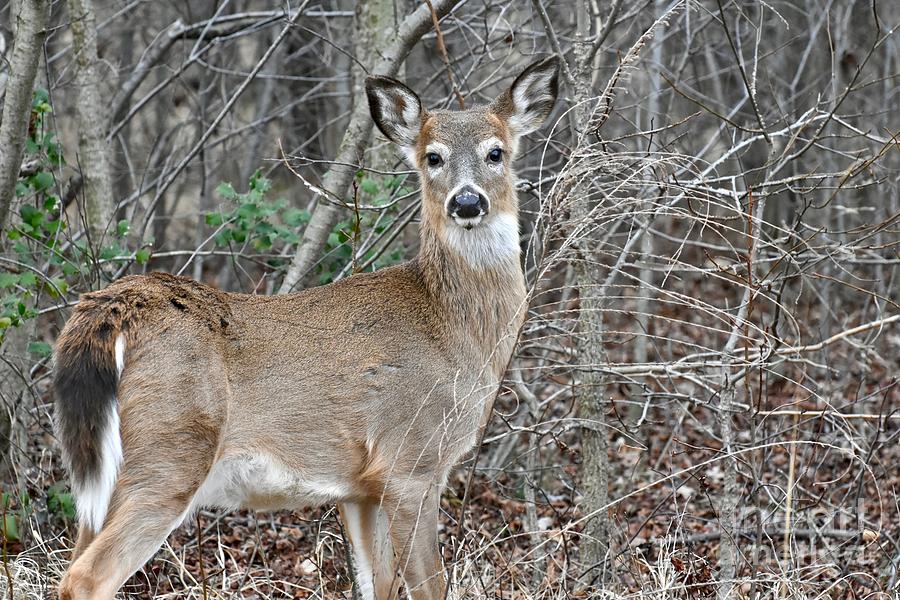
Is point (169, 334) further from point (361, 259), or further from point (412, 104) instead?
point (361, 259)

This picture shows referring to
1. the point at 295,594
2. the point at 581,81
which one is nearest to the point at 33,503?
the point at 295,594

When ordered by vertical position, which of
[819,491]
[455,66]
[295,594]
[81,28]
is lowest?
[819,491]

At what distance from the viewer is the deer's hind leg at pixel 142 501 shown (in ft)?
14.4

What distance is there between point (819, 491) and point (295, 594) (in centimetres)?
367

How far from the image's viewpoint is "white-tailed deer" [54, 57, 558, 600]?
4477 mm

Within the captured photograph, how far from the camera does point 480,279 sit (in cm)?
558

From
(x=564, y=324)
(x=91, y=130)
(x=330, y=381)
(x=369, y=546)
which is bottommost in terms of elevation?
(x=369, y=546)

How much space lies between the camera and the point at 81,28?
7.17 meters

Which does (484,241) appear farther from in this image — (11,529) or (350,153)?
(11,529)

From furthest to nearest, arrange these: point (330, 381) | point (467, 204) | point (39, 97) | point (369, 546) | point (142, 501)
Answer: point (39, 97) → point (369, 546) → point (467, 204) → point (330, 381) → point (142, 501)

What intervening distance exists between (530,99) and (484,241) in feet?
2.81

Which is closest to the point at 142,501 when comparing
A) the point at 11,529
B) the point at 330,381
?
the point at 330,381

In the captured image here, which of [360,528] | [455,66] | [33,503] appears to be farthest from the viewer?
[455,66]

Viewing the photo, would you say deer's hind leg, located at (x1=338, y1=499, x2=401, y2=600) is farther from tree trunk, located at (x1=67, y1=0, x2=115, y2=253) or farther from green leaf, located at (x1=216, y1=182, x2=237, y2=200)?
tree trunk, located at (x1=67, y1=0, x2=115, y2=253)
